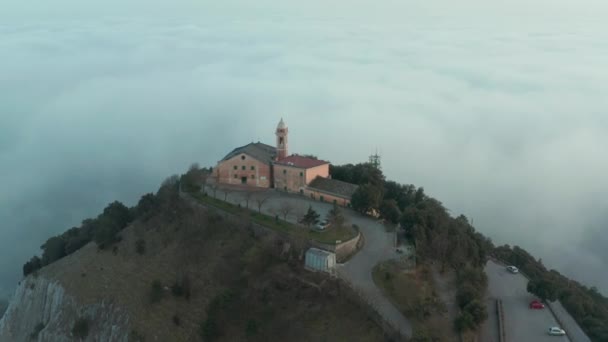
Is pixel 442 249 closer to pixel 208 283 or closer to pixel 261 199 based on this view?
pixel 208 283

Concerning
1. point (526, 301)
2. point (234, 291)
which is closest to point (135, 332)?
point (234, 291)

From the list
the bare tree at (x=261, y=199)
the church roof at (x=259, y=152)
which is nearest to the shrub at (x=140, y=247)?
the bare tree at (x=261, y=199)

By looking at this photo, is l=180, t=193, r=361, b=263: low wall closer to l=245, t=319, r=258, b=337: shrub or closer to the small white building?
the small white building

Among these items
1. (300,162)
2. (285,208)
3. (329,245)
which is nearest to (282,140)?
(300,162)

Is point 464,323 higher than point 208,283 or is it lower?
higher

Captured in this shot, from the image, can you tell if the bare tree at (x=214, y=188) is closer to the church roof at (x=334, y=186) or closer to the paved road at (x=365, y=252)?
the paved road at (x=365, y=252)

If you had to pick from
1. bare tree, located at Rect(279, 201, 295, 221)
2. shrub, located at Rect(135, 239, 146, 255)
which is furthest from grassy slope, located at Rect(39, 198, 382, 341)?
bare tree, located at Rect(279, 201, 295, 221)
